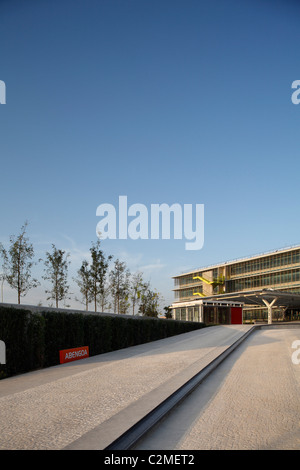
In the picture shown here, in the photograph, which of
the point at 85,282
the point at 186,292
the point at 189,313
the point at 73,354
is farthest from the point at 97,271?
the point at 186,292

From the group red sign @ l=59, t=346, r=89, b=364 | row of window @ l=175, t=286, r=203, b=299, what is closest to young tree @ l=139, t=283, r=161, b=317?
red sign @ l=59, t=346, r=89, b=364

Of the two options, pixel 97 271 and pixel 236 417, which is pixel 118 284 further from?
pixel 236 417

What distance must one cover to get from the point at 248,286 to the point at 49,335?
74040 millimetres

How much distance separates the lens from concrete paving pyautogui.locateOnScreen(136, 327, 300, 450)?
13.2 ft

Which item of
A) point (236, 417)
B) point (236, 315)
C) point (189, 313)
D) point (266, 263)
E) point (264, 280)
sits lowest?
point (236, 315)

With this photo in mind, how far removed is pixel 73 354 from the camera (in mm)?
12219

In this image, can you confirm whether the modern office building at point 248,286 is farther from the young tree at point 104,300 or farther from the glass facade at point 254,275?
the young tree at point 104,300

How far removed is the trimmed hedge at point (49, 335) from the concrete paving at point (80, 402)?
641 millimetres

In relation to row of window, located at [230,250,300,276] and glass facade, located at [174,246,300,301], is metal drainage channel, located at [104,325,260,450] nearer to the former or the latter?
glass facade, located at [174,246,300,301]

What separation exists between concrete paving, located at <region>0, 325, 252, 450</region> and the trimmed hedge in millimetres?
641

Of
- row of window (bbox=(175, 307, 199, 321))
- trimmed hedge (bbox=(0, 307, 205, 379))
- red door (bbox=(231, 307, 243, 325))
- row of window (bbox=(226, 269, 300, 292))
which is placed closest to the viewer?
trimmed hedge (bbox=(0, 307, 205, 379))
